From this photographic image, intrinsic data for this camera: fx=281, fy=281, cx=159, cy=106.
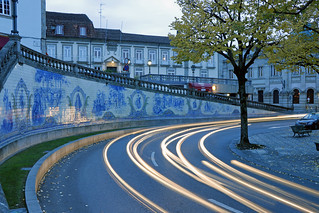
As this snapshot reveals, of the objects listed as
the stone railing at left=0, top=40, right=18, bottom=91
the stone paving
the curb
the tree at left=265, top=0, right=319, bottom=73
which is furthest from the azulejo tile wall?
the tree at left=265, top=0, right=319, bottom=73

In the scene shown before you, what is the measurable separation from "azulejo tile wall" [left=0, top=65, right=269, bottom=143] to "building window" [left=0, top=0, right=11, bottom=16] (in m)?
9.37

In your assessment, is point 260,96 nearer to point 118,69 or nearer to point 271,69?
point 271,69

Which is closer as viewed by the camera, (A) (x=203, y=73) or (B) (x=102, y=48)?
(B) (x=102, y=48)

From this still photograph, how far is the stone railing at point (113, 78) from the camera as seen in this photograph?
18475mm

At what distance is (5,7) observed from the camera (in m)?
24.5

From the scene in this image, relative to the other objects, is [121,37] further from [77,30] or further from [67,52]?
[67,52]

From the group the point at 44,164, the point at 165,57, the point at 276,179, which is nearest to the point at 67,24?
the point at 165,57

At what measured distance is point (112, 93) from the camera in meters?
26.3

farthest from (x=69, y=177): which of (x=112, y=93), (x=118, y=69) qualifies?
(x=118, y=69)

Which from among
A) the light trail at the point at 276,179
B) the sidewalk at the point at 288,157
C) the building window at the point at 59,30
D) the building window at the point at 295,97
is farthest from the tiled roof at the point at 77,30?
the light trail at the point at 276,179

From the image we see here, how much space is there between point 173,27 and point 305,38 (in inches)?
286

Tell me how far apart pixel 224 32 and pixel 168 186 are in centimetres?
969

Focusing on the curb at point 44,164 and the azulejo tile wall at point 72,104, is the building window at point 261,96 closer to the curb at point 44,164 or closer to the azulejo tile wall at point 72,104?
the azulejo tile wall at point 72,104

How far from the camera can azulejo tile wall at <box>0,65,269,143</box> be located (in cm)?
1465
